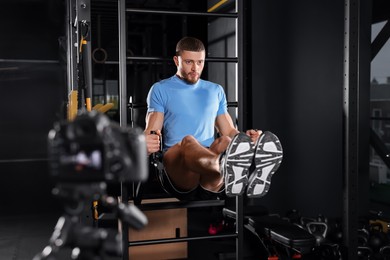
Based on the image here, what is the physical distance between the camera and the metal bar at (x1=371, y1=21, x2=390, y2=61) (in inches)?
188

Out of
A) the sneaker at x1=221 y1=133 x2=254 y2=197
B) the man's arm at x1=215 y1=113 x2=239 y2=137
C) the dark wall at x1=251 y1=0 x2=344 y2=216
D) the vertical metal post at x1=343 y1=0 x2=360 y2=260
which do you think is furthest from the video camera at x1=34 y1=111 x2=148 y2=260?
the dark wall at x1=251 y1=0 x2=344 y2=216

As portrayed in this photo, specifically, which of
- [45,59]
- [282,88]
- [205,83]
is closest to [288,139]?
[282,88]

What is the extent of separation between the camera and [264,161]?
7.34ft

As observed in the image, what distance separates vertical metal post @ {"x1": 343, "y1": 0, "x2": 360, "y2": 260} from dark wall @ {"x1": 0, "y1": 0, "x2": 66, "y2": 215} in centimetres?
625

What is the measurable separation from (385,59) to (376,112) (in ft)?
15.7

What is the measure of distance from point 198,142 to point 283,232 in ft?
3.63

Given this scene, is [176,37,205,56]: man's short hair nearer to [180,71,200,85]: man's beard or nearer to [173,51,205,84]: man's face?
[173,51,205,84]: man's face

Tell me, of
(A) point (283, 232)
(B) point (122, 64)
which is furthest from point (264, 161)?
(A) point (283, 232)

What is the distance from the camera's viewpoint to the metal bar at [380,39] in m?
4.78

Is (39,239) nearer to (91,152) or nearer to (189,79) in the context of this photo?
(189,79)

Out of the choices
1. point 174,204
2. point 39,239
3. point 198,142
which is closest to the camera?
point 198,142

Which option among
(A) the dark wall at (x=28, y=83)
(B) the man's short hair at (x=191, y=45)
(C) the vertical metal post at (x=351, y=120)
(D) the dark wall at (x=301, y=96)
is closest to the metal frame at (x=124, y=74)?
(B) the man's short hair at (x=191, y=45)

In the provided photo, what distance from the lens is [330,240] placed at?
395 cm

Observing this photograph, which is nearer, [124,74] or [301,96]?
[124,74]
